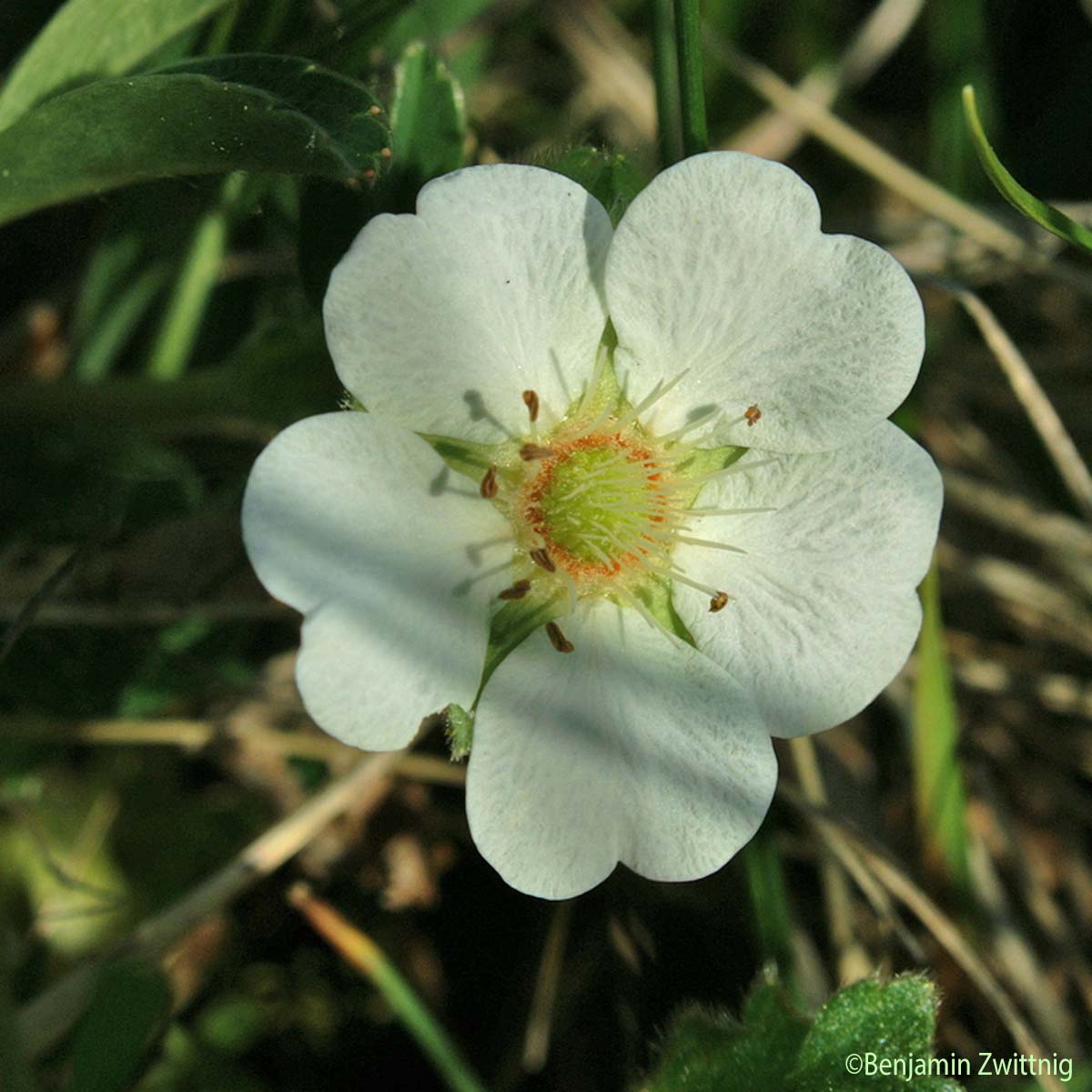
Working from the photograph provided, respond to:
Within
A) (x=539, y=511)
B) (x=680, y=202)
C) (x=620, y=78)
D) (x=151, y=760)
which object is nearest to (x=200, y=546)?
(x=151, y=760)

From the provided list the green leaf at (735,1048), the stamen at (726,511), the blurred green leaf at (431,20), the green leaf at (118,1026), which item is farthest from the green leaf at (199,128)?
the green leaf at (735,1048)

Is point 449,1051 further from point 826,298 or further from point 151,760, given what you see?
point 826,298

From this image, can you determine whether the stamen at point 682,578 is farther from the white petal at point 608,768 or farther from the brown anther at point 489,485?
the brown anther at point 489,485

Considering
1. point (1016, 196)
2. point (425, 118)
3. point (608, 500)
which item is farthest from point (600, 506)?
point (1016, 196)

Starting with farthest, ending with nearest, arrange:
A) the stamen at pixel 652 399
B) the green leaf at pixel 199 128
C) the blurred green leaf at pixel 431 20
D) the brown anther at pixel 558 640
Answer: the blurred green leaf at pixel 431 20 → the stamen at pixel 652 399 → the brown anther at pixel 558 640 → the green leaf at pixel 199 128

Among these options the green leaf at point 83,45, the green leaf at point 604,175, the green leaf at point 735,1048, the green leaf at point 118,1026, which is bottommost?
the green leaf at point 118,1026

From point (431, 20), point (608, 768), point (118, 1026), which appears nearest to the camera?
point (608, 768)

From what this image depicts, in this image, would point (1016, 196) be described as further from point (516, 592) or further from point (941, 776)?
point (941, 776)
